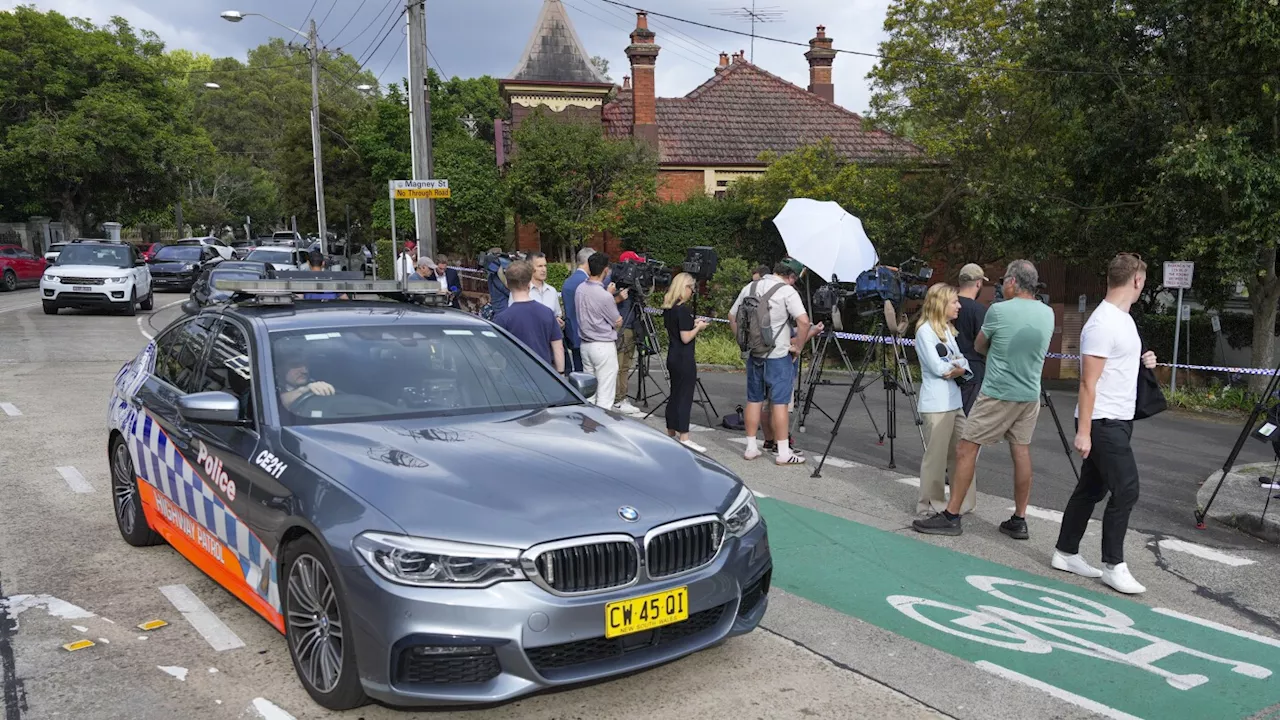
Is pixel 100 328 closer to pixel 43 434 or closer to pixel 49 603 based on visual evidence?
pixel 43 434

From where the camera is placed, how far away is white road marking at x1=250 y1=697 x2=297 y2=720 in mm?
3867

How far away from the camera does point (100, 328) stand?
21438 mm

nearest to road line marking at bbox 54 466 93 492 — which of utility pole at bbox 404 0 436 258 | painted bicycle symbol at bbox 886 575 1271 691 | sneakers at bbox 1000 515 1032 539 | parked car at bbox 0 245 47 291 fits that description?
painted bicycle symbol at bbox 886 575 1271 691

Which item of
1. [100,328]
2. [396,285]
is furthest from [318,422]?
[100,328]

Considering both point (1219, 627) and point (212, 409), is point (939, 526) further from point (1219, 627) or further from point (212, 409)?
point (212, 409)

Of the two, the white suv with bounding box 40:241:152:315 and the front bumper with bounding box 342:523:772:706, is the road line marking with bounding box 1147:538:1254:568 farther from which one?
the white suv with bounding box 40:241:152:315

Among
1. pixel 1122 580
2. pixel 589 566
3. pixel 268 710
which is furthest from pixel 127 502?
pixel 1122 580

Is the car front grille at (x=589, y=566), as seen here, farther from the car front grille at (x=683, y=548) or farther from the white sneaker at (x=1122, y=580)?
the white sneaker at (x=1122, y=580)

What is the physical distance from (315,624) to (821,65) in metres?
36.8

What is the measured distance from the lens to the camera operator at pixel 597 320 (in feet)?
31.3

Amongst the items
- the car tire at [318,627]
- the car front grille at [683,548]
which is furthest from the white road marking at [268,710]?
the car front grille at [683,548]

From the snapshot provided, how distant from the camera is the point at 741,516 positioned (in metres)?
4.18

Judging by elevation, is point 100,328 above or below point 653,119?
below

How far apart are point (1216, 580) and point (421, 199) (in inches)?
566
